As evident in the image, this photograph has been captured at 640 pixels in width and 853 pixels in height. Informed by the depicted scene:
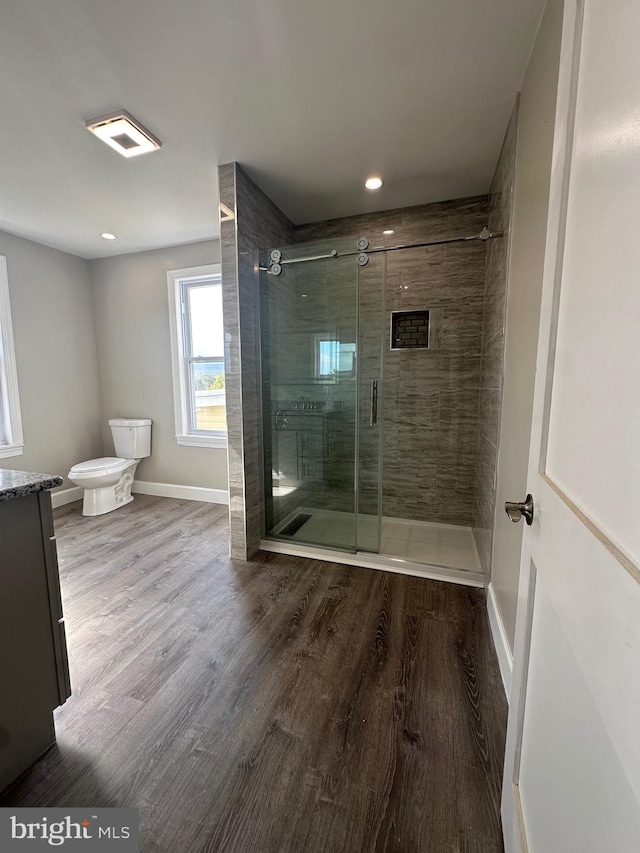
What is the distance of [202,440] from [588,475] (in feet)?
10.9

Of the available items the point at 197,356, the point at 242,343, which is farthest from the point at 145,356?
the point at 242,343

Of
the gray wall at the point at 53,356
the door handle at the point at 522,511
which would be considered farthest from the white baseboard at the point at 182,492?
→ the door handle at the point at 522,511

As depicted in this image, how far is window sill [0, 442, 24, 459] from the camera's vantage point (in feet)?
9.68

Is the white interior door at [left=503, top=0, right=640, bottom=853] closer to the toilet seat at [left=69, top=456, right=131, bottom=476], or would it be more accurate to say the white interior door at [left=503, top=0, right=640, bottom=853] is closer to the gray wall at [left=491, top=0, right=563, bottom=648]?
the gray wall at [left=491, top=0, right=563, bottom=648]

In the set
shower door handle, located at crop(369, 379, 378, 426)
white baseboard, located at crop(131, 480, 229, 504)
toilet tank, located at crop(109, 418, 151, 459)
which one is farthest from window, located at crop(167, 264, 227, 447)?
shower door handle, located at crop(369, 379, 378, 426)

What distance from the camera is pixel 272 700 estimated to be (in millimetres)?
1323

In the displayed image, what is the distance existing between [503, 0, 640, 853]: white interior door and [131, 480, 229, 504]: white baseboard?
3.03 meters

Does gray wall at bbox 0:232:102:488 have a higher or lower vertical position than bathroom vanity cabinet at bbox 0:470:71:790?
higher

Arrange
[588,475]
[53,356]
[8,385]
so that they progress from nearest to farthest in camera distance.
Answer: [588,475] < [8,385] < [53,356]

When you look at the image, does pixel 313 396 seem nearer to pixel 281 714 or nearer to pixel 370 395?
pixel 370 395

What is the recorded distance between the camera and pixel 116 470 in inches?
127

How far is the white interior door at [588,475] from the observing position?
1.39 ft

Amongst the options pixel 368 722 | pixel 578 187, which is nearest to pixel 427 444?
pixel 368 722

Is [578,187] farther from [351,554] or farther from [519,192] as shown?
[351,554]
